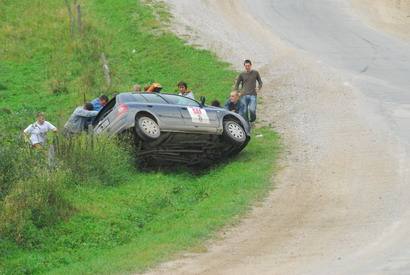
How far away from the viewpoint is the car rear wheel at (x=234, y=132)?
19.5m

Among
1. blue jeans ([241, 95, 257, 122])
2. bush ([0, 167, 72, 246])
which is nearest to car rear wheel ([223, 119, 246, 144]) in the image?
blue jeans ([241, 95, 257, 122])

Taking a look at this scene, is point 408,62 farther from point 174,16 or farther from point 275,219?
point 275,219

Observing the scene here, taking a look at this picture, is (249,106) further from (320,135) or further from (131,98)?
(131,98)

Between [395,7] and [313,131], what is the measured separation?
16.9 metres

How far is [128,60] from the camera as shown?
99.7 feet

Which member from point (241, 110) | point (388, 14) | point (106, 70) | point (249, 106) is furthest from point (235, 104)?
point (388, 14)

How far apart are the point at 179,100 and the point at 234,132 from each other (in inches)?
53.1

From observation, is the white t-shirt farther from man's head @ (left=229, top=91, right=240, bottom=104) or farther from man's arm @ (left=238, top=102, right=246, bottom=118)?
man's arm @ (left=238, top=102, right=246, bottom=118)

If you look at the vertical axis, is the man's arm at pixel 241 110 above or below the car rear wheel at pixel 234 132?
above

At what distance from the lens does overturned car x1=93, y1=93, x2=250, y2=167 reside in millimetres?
18734

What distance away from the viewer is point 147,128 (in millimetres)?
18734

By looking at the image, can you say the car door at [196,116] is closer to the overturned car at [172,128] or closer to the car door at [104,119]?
the overturned car at [172,128]

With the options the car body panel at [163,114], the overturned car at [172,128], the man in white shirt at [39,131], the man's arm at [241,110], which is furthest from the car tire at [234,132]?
the man in white shirt at [39,131]

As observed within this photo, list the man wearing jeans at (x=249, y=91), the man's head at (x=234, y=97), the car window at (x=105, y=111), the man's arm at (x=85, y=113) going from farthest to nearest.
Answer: the man wearing jeans at (x=249, y=91), the man's head at (x=234, y=97), the man's arm at (x=85, y=113), the car window at (x=105, y=111)
